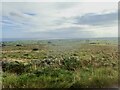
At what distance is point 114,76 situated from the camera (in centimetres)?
439

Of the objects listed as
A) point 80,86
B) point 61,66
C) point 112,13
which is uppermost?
point 112,13

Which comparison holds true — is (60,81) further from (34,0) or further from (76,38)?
(34,0)

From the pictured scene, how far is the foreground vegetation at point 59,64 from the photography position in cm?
428

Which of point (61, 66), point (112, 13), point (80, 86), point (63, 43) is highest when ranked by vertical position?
point (112, 13)

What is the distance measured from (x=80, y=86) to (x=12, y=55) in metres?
1.24

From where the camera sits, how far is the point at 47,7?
4.37 meters

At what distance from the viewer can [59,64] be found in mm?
4441

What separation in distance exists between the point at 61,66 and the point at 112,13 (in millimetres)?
1240

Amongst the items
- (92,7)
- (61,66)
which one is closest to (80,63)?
(61,66)

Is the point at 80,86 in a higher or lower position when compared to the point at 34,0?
lower

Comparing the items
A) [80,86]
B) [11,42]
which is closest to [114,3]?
[80,86]

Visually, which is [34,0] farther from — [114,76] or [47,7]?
[114,76]

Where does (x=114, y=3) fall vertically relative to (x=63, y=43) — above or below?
above

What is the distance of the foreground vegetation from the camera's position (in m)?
4.28
